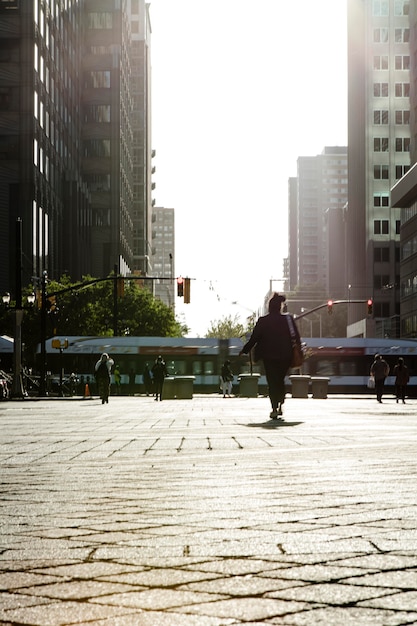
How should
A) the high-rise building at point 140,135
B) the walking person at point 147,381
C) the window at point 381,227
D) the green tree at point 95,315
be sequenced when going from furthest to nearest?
the high-rise building at point 140,135
the window at point 381,227
the green tree at point 95,315
the walking person at point 147,381

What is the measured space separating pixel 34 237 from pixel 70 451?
5710 cm

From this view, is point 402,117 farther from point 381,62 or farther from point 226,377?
point 226,377

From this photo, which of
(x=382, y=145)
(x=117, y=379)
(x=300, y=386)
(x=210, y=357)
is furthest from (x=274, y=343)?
(x=382, y=145)

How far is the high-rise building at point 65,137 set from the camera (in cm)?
6606

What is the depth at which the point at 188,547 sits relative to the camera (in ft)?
13.9

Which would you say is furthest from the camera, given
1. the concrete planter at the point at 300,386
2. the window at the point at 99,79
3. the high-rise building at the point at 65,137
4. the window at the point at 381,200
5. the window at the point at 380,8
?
the window at the point at 380,8

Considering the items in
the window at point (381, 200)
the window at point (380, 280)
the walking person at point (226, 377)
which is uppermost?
the window at point (381, 200)

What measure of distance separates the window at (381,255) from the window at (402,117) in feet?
47.5

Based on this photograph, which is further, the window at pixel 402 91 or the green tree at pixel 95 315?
the window at pixel 402 91

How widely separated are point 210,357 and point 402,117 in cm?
6308

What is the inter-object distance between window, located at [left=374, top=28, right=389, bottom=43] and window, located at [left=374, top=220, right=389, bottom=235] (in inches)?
782

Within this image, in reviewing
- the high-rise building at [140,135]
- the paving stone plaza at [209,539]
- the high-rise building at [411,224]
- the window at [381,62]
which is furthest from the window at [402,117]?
the paving stone plaza at [209,539]

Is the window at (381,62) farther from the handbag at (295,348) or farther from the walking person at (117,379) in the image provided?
the handbag at (295,348)

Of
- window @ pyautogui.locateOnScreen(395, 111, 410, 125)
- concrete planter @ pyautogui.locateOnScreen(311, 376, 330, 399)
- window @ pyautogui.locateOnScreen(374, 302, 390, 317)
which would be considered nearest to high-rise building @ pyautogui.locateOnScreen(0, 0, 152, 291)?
concrete planter @ pyautogui.locateOnScreen(311, 376, 330, 399)
